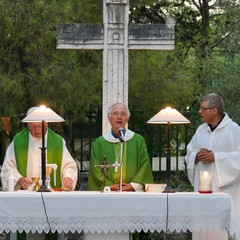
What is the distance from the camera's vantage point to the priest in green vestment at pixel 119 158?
858cm

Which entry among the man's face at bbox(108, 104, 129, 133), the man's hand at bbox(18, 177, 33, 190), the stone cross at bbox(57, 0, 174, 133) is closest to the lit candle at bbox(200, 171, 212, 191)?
the man's face at bbox(108, 104, 129, 133)

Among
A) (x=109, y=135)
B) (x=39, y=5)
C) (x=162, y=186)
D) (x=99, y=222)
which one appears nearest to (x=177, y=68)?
(x=39, y=5)

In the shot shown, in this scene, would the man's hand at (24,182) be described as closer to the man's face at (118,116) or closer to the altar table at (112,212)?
the altar table at (112,212)

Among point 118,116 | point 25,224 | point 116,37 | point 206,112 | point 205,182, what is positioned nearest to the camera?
point 25,224

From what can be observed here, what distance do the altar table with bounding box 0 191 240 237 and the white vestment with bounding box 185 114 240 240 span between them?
1.25m

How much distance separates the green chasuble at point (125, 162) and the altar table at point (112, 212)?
1155 mm

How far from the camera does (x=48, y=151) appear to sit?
883 cm

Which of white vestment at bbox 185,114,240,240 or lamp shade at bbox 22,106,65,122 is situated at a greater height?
lamp shade at bbox 22,106,65,122

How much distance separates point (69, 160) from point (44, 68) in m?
2.47

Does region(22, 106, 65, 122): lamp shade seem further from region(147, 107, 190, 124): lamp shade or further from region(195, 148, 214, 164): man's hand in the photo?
region(195, 148, 214, 164): man's hand

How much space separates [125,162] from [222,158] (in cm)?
104

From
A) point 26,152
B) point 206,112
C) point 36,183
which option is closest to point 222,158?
point 206,112

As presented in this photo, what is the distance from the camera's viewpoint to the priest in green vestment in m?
8.58

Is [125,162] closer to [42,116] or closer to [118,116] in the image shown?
[118,116]
